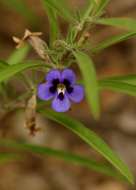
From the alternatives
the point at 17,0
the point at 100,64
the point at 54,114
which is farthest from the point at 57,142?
the point at 54,114

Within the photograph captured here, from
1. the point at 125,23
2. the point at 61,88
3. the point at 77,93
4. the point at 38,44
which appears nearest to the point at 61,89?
the point at 61,88

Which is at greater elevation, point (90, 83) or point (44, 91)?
point (44, 91)

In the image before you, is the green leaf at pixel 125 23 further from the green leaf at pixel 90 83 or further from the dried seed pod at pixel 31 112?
the dried seed pod at pixel 31 112

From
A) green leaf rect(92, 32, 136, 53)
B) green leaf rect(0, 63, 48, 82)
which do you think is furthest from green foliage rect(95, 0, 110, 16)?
green leaf rect(0, 63, 48, 82)

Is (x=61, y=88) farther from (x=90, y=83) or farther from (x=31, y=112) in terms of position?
(x=90, y=83)

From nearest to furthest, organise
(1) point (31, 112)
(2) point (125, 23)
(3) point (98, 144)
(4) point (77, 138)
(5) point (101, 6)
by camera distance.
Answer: (2) point (125, 23) < (5) point (101, 6) < (3) point (98, 144) < (1) point (31, 112) < (4) point (77, 138)
